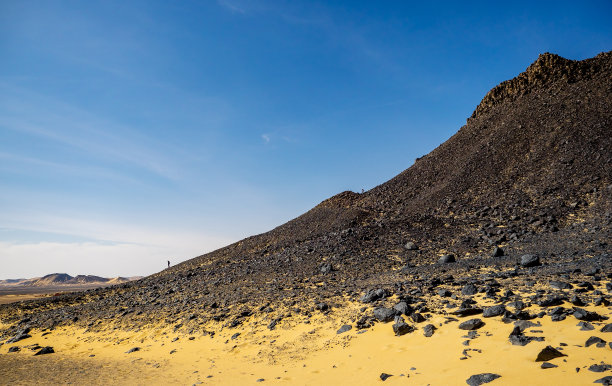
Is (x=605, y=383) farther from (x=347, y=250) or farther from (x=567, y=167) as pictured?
(x=567, y=167)

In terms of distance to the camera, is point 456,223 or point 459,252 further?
point 456,223

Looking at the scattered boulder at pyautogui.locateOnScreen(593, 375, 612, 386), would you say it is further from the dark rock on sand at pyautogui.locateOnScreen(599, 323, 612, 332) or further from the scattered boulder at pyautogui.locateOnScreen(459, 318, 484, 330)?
the scattered boulder at pyautogui.locateOnScreen(459, 318, 484, 330)

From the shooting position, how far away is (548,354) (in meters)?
6.34

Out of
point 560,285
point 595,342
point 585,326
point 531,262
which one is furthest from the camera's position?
point 531,262

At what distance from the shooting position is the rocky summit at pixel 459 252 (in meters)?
9.79

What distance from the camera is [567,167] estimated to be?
26.8 meters

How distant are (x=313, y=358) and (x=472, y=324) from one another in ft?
13.1

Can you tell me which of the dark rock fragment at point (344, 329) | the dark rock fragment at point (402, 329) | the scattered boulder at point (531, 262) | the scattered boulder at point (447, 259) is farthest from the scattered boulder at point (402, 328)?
the scattered boulder at point (447, 259)

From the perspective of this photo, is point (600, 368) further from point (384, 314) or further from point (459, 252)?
point (459, 252)

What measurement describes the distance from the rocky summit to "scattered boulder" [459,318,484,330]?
3.2 inches

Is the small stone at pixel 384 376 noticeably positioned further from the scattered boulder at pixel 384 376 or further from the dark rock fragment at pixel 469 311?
the dark rock fragment at pixel 469 311

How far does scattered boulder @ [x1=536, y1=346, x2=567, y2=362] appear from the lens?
6.33 metres

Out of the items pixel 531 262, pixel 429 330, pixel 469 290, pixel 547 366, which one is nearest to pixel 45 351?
pixel 429 330

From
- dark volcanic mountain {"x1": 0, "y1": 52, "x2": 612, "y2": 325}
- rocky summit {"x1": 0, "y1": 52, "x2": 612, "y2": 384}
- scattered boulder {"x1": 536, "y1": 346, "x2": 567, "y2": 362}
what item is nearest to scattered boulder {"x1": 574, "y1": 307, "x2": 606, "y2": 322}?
rocky summit {"x1": 0, "y1": 52, "x2": 612, "y2": 384}
